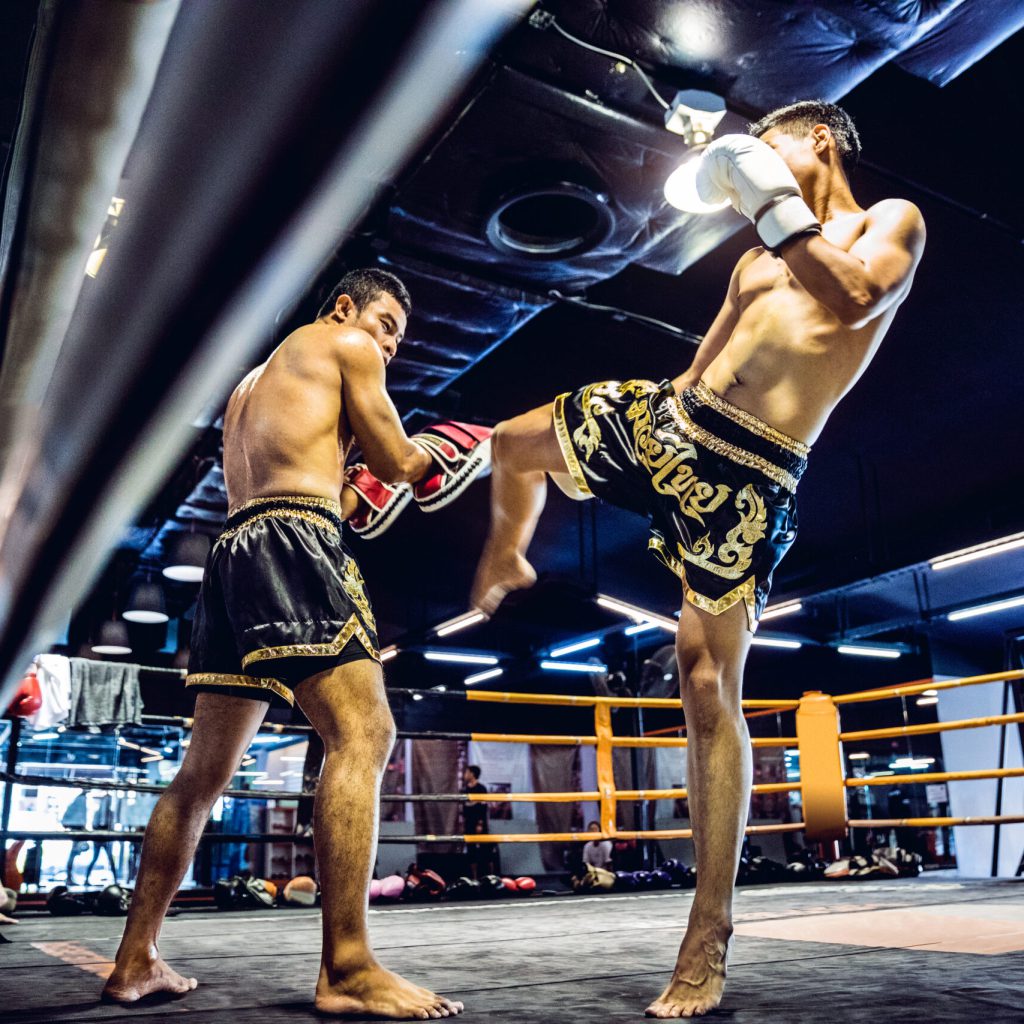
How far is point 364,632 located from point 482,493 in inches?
303

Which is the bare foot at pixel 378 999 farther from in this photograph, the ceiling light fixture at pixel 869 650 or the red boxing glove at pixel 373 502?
the ceiling light fixture at pixel 869 650

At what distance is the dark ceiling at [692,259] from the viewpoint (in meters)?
3.24

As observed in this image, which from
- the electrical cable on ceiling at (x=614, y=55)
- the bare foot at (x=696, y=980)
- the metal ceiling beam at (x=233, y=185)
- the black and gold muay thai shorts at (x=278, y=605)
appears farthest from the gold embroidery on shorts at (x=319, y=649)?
the electrical cable on ceiling at (x=614, y=55)

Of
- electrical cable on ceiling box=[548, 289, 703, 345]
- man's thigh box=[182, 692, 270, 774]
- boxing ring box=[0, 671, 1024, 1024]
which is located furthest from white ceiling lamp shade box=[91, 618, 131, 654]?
man's thigh box=[182, 692, 270, 774]

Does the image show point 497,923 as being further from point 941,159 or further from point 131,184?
point 941,159

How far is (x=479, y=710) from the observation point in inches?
676

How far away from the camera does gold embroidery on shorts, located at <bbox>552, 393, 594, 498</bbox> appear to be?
5.79 feet

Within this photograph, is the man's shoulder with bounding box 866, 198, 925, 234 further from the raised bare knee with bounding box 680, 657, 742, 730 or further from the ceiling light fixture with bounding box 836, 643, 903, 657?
the ceiling light fixture with bounding box 836, 643, 903, 657

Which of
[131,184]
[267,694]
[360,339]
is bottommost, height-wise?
[267,694]

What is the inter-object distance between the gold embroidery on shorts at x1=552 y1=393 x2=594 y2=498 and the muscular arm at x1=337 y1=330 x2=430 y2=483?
0.98 feet

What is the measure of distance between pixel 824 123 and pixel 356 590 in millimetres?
1359

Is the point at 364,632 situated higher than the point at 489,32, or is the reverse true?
the point at 489,32

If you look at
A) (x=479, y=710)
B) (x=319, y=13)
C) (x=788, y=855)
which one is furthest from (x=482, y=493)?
(x=479, y=710)

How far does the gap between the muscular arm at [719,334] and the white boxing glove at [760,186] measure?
183 mm
